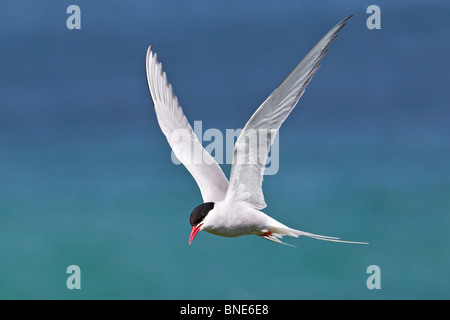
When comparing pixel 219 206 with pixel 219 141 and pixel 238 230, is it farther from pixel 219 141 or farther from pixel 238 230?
pixel 219 141

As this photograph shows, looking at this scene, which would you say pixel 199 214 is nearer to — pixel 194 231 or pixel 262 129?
pixel 194 231

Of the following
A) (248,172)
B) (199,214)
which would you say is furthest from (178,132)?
(199,214)

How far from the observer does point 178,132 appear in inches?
232

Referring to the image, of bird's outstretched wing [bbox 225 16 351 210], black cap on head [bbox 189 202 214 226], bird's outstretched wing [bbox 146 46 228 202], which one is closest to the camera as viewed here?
bird's outstretched wing [bbox 225 16 351 210]

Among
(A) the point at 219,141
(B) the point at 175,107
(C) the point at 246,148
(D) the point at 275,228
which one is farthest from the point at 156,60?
(D) the point at 275,228

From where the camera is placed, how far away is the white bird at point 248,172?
4.50m

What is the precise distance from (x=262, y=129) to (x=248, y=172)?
427mm

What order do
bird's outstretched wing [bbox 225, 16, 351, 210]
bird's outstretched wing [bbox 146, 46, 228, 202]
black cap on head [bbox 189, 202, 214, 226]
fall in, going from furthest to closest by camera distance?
bird's outstretched wing [bbox 146, 46, 228, 202] < black cap on head [bbox 189, 202, 214, 226] < bird's outstretched wing [bbox 225, 16, 351, 210]

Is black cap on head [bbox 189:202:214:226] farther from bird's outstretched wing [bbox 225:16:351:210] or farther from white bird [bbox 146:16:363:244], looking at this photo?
bird's outstretched wing [bbox 225:16:351:210]

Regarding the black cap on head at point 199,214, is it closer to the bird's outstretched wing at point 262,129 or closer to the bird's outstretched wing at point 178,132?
the bird's outstretched wing at point 262,129

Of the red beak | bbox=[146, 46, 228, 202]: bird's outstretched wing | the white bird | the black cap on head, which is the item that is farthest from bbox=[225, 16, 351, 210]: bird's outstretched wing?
bbox=[146, 46, 228, 202]: bird's outstretched wing

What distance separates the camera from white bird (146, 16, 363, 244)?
177 inches

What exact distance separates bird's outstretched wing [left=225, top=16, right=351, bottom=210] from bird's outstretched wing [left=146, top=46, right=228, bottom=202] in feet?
1.63

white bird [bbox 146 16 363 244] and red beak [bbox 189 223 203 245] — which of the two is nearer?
white bird [bbox 146 16 363 244]
